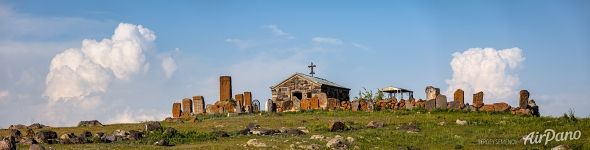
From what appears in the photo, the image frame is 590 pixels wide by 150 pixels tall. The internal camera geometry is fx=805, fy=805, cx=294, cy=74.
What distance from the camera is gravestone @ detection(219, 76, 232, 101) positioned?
59312mm

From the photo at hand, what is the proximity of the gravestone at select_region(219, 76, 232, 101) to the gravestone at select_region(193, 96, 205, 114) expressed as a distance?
11.0ft

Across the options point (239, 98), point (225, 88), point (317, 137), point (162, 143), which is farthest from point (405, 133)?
point (225, 88)

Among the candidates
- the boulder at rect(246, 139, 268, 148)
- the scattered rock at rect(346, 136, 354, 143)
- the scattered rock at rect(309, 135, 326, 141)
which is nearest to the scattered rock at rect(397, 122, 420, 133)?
the scattered rock at rect(346, 136, 354, 143)

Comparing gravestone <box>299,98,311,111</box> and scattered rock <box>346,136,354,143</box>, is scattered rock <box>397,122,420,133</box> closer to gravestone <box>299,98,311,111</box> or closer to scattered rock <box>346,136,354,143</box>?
scattered rock <box>346,136,354,143</box>

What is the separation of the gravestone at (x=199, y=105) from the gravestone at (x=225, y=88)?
3352 millimetres

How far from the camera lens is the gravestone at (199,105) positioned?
5600 cm

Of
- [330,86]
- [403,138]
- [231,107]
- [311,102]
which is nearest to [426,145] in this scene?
[403,138]

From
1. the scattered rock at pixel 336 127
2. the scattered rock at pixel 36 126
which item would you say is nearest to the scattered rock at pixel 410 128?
the scattered rock at pixel 336 127

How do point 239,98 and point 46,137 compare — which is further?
point 239,98

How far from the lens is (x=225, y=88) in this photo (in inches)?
2340

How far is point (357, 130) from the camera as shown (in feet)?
111

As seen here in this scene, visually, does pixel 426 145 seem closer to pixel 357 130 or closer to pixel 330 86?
pixel 357 130

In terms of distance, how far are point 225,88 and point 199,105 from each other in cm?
387

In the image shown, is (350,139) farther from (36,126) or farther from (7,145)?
(36,126)
